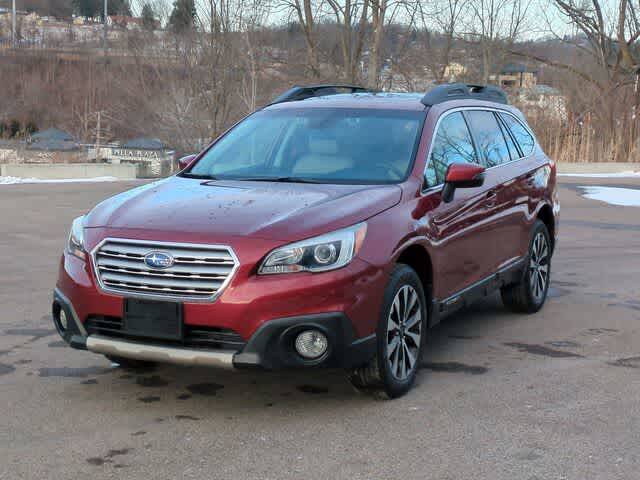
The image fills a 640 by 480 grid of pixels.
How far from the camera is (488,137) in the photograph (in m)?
7.22

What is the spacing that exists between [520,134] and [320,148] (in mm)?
2446

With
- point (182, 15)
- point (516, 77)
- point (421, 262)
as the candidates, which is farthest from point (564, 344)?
point (516, 77)

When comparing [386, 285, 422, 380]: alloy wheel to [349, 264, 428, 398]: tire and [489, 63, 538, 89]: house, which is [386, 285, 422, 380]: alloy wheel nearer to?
[349, 264, 428, 398]: tire

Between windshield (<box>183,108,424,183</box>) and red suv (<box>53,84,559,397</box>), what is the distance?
1cm

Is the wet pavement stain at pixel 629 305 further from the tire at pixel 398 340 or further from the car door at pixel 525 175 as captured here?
the tire at pixel 398 340

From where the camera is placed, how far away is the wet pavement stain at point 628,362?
6.20 metres

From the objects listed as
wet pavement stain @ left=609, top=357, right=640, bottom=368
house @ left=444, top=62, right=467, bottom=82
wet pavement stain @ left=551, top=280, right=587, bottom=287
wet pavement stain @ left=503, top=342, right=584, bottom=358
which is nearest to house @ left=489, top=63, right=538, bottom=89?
house @ left=444, top=62, right=467, bottom=82

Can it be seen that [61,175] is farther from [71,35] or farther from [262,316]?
[71,35]

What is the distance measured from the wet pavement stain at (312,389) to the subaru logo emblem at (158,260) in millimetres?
1223

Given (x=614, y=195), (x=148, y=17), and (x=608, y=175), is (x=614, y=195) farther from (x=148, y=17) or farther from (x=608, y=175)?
(x=148, y=17)

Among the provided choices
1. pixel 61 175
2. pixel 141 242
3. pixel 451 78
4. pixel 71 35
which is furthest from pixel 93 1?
pixel 141 242

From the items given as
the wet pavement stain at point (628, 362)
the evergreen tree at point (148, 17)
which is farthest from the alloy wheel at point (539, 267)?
the evergreen tree at point (148, 17)

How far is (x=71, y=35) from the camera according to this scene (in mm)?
105688

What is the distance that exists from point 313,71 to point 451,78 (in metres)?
8.15
